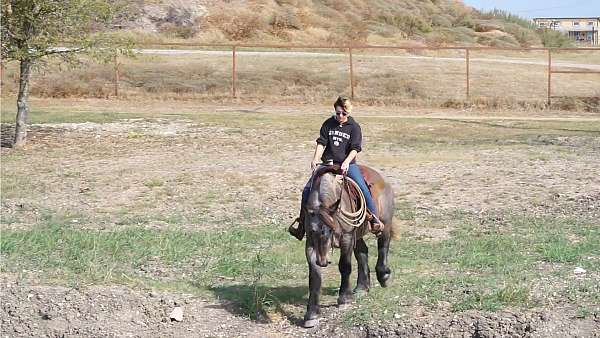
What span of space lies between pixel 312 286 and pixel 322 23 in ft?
172

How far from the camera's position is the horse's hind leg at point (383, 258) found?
9172 millimetres

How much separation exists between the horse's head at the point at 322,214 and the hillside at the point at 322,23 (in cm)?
3594

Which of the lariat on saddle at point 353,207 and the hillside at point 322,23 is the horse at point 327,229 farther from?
the hillside at point 322,23

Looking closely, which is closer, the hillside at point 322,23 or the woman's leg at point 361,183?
the woman's leg at point 361,183

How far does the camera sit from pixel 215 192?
15984 mm

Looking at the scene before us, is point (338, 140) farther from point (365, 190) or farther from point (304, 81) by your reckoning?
point (304, 81)

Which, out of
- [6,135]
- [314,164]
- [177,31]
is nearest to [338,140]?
[314,164]

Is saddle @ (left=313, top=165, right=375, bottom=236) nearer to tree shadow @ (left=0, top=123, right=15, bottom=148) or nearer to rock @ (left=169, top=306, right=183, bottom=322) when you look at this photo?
rock @ (left=169, top=306, right=183, bottom=322)

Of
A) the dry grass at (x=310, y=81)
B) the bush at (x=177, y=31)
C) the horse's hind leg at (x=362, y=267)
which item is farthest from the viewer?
the bush at (x=177, y=31)

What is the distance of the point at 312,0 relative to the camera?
6675 centimetres

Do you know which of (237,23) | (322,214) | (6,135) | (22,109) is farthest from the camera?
(237,23)

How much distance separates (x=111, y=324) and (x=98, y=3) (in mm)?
14687

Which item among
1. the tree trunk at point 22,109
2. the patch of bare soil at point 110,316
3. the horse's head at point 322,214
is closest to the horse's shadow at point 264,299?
the patch of bare soil at point 110,316

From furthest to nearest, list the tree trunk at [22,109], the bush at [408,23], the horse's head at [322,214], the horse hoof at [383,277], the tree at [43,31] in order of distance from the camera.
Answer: the bush at [408,23] → the tree trunk at [22,109] → the tree at [43,31] → the horse hoof at [383,277] → the horse's head at [322,214]
